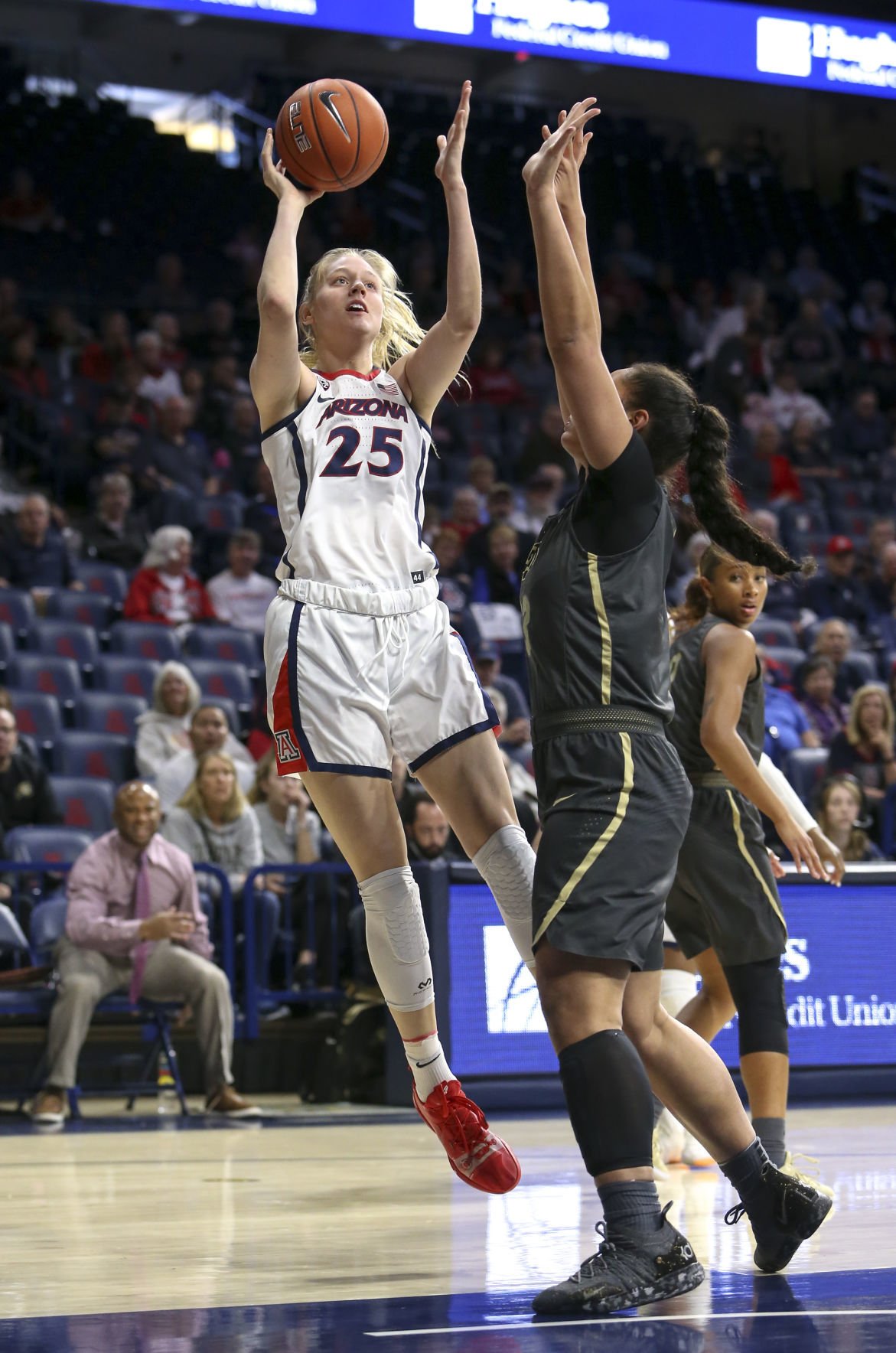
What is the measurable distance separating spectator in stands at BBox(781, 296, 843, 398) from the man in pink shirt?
1078cm

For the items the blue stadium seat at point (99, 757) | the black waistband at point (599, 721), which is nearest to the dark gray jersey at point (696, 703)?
the black waistband at point (599, 721)

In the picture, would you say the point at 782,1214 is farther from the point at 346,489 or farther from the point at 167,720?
the point at 167,720

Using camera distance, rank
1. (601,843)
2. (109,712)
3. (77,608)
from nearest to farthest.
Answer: (601,843)
(109,712)
(77,608)

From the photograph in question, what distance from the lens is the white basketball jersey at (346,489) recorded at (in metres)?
4.19

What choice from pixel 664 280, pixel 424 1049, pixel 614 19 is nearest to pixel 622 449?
pixel 424 1049

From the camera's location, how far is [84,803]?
30.9ft

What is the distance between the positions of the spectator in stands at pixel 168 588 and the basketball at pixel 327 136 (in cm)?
713

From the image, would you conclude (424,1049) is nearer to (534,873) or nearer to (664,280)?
(534,873)

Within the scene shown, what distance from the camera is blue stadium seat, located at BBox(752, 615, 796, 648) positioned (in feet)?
42.5

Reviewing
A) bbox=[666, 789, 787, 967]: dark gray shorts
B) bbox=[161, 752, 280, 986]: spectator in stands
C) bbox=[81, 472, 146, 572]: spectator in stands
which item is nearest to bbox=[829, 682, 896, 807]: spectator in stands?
bbox=[161, 752, 280, 986]: spectator in stands

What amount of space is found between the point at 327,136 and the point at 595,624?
1.47 meters

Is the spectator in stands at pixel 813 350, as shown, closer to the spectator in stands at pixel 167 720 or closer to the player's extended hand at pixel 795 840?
the spectator in stands at pixel 167 720

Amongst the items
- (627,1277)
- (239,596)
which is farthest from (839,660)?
(627,1277)

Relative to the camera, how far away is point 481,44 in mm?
14461
